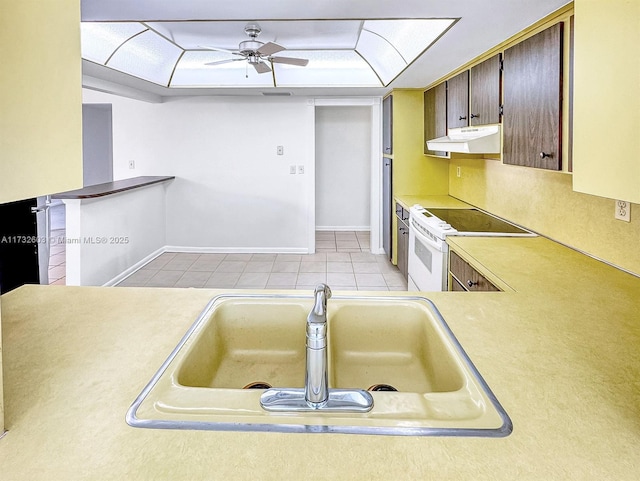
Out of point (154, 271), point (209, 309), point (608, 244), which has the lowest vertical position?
point (154, 271)

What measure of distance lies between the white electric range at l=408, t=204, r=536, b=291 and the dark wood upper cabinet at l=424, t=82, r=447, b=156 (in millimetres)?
839

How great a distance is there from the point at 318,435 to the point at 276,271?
4.43 metres

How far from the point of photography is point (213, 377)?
4.61ft

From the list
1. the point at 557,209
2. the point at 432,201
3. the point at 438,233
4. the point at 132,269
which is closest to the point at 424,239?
the point at 438,233

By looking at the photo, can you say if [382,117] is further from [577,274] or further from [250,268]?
[577,274]

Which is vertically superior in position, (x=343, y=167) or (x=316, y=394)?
(x=343, y=167)

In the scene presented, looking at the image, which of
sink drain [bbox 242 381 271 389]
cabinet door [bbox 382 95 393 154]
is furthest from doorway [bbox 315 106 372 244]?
sink drain [bbox 242 381 271 389]

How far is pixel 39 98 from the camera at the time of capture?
31.5 inches

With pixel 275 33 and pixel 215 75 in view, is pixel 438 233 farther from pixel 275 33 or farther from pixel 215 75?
pixel 215 75

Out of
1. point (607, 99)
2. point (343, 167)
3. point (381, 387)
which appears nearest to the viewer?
point (607, 99)

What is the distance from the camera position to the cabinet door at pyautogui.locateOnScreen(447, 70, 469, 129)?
3.43 meters

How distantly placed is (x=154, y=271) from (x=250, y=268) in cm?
109

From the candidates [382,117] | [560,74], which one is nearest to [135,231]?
[382,117]

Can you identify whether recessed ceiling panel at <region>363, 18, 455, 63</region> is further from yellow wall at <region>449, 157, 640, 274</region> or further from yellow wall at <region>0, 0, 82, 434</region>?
yellow wall at <region>0, 0, 82, 434</region>
